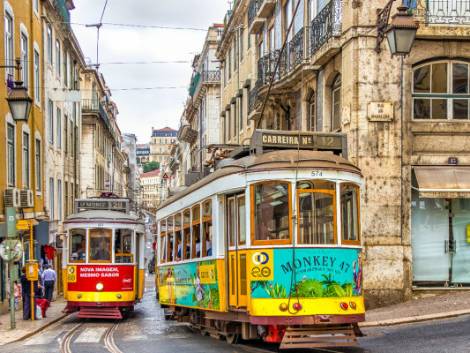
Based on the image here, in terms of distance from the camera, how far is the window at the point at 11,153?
25375mm

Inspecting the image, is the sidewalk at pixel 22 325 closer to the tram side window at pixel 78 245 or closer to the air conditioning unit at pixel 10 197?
the tram side window at pixel 78 245

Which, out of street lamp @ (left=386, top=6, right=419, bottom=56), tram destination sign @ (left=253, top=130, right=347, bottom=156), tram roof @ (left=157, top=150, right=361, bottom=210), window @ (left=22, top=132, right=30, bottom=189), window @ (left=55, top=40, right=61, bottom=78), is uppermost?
window @ (left=55, top=40, right=61, bottom=78)

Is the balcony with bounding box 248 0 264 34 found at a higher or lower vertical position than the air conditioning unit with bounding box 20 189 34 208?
higher

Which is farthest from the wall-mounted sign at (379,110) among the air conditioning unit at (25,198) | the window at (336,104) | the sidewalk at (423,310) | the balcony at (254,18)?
the balcony at (254,18)

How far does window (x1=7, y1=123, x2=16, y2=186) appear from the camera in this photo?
25.4 meters

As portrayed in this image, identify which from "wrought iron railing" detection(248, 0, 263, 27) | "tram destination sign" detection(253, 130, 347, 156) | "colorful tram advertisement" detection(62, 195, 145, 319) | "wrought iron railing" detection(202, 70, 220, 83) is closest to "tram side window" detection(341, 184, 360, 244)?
"tram destination sign" detection(253, 130, 347, 156)

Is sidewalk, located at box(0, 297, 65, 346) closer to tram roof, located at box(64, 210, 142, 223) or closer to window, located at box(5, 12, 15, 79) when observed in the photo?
tram roof, located at box(64, 210, 142, 223)

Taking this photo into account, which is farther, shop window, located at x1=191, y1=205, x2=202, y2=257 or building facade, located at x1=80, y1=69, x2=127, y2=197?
building facade, located at x1=80, y1=69, x2=127, y2=197

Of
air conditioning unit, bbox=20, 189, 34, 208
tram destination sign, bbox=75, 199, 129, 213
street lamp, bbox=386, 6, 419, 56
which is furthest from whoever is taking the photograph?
air conditioning unit, bbox=20, 189, 34, 208

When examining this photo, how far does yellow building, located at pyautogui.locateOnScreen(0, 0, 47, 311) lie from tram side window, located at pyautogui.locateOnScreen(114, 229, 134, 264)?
278 centimetres

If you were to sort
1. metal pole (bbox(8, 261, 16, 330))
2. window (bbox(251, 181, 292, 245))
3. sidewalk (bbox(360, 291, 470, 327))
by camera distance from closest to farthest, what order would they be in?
window (bbox(251, 181, 292, 245)) < sidewalk (bbox(360, 291, 470, 327)) < metal pole (bbox(8, 261, 16, 330))

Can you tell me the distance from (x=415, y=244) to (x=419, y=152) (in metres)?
2.07

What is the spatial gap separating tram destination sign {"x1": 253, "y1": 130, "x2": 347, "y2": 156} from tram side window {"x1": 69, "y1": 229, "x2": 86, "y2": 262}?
9785mm

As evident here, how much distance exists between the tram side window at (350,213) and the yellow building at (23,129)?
37.5ft
